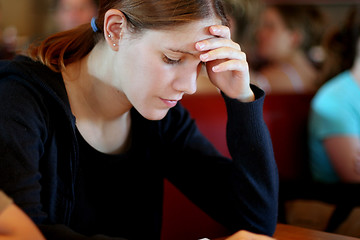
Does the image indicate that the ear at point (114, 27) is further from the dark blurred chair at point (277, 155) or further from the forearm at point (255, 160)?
the dark blurred chair at point (277, 155)

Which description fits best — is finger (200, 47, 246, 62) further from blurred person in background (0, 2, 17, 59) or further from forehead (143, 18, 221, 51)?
blurred person in background (0, 2, 17, 59)

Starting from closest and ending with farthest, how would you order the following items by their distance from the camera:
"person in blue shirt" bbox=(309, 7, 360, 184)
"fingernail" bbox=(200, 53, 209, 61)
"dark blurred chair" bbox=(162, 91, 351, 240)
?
"fingernail" bbox=(200, 53, 209, 61) → "dark blurred chair" bbox=(162, 91, 351, 240) → "person in blue shirt" bbox=(309, 7, 360, 184)

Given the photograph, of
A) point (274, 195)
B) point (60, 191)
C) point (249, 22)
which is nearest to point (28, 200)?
point (60, 191)

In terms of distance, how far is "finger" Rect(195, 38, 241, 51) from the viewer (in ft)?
3.21

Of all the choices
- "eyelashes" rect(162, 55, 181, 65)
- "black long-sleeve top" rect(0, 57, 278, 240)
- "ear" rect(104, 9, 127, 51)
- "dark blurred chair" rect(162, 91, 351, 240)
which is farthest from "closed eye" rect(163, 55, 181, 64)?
"dark blurred chair" rect(162, 91, 351, 240)

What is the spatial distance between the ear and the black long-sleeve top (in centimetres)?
14

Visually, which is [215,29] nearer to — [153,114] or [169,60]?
[169,60]

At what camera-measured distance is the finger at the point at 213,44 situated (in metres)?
0.98

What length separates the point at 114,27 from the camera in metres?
1.01

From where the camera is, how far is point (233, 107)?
1.14 metres

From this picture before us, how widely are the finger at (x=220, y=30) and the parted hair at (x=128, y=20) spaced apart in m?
0.02

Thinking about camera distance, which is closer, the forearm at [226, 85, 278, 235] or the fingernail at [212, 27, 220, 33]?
the fingernail at [212, 27, 220, 33]

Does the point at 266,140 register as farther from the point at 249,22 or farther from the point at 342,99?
the point at 249,22

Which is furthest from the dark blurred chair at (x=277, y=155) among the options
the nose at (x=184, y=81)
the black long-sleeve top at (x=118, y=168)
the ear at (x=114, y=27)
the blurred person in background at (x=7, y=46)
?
the blurred person in background at (x=7, y=46)
